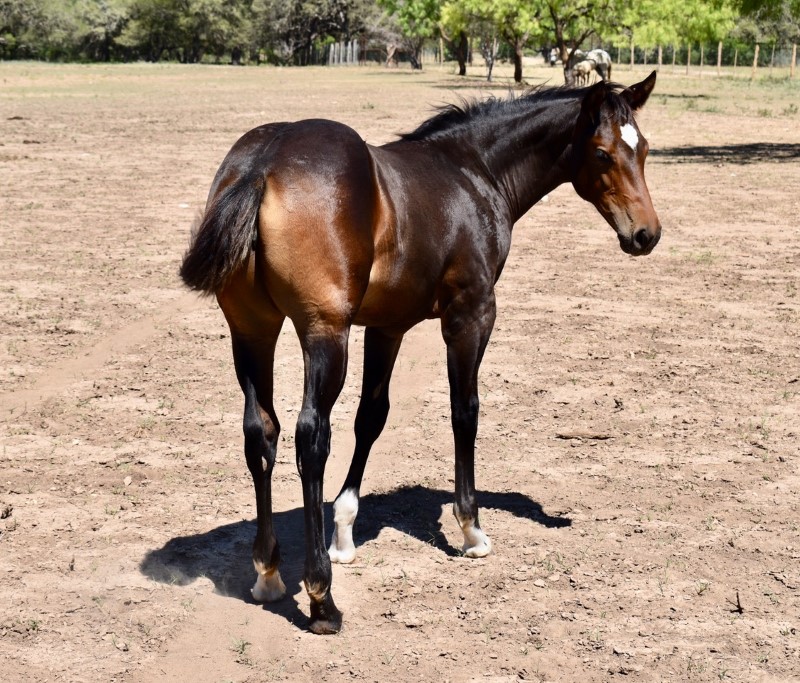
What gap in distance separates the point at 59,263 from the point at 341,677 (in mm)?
8029

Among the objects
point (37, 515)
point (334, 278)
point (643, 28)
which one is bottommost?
point (37, 515)

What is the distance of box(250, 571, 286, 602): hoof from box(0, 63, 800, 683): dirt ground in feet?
0.28

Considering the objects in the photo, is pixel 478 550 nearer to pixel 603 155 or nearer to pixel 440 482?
pixel 440 482

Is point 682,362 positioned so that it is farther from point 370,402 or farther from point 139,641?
point 139,641

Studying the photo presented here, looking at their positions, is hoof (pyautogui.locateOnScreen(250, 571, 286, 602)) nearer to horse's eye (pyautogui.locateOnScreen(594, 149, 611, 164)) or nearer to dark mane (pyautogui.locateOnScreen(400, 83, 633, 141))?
dark mane (pyautogui.locateOnScreen(400, 83, 633, 141))

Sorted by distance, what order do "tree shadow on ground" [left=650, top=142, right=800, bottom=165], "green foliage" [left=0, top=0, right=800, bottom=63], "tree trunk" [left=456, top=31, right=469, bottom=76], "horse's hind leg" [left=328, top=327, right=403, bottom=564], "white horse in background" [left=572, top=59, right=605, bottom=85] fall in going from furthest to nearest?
"green foliage" [left=0, top=0, right=800, bottom=63]
"tree trunk" [left=456, top=31, right=469, bottom=76]
"white horse in background" [left=572, top=59, right=605, bottom=85]
"tree shadow on ground" [left=650, top=142, right=800, bottom=165]
"horse's hind leg" [left=328, top=327, right=403, bottom=564]

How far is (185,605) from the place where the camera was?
444 cm

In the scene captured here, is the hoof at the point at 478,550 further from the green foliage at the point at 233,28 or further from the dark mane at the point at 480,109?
the green foliage at the point at 233,28

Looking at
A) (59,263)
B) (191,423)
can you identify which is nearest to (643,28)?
(59,263)

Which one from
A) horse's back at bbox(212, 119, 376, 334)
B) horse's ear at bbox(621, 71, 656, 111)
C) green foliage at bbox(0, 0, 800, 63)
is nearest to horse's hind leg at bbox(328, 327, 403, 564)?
horse's back at bbox(212, 119, 376, 334)

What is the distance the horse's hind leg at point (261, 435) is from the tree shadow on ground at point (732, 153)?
16509 millimetres

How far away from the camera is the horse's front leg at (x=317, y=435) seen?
13.3ft

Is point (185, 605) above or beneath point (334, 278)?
beneath

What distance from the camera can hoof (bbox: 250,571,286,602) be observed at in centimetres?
452
